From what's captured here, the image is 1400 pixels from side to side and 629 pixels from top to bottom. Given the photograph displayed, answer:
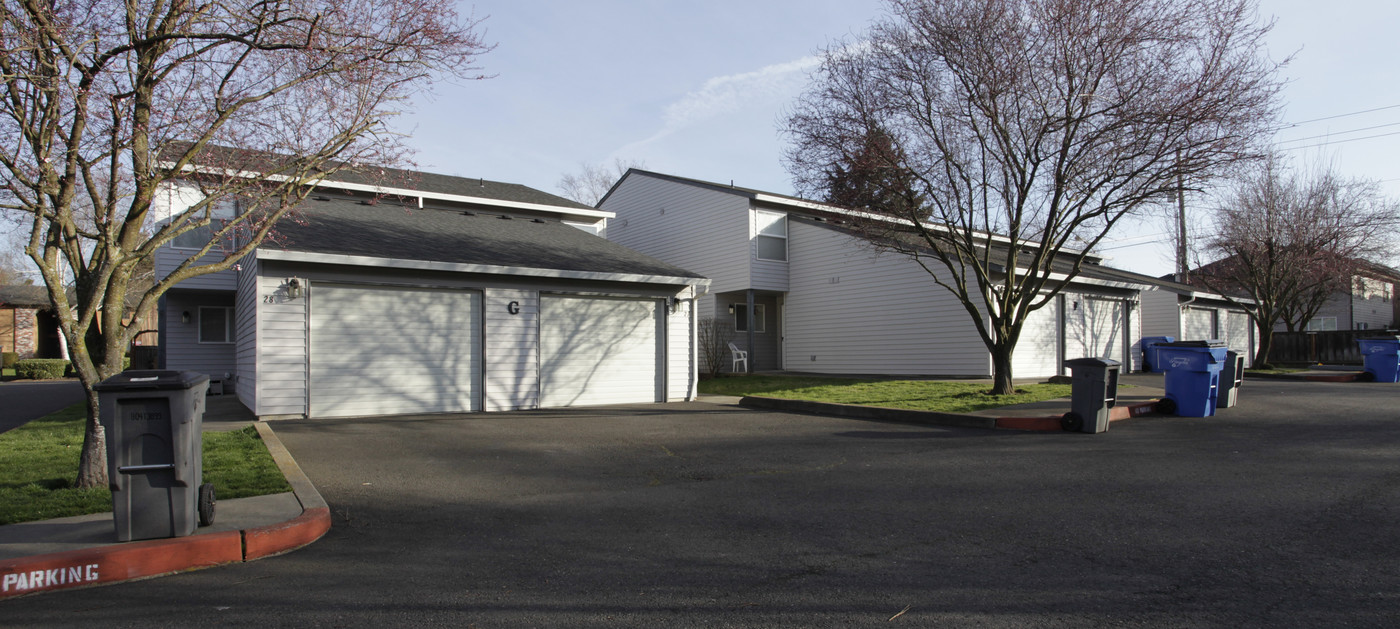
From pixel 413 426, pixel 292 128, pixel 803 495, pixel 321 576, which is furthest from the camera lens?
pixel 413 426

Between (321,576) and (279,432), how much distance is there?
6.99 m

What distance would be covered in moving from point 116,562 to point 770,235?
2104 centimetres

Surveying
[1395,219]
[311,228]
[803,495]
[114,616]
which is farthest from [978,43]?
[1395,219]

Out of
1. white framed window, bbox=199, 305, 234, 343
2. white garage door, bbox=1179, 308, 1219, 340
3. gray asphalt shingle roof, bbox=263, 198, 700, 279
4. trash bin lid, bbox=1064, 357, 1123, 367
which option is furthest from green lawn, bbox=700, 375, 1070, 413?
white garage door, bbox=1179, 308, 1219, 340

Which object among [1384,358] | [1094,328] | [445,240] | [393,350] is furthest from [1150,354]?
[393,350]

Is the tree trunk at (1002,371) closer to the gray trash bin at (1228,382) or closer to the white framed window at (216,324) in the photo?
Answer: the gray trash bin at (1228,382)

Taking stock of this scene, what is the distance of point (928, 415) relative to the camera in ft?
38.7

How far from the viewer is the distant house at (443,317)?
12.0m

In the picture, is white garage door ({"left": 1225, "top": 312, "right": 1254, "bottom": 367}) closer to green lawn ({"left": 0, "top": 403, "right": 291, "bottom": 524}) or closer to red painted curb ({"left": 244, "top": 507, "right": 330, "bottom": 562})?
green lawn ({"left": 0, "top": 403, "right": 291, "bottom": 524})

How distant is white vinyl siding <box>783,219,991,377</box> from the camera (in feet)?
66.5

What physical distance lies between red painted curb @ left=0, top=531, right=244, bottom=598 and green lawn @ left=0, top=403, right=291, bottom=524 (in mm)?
1382

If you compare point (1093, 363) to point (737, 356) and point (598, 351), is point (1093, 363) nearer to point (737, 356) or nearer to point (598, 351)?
point (598, 351)

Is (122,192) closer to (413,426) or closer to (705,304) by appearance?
(413,426)

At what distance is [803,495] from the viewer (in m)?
6.64
